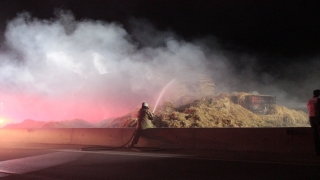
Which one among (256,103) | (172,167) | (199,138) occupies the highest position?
(256,103)

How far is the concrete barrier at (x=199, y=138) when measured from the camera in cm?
893

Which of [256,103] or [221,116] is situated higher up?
[256,103]

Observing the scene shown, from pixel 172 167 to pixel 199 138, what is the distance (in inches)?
139

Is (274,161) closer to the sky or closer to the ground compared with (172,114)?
closer to the ground

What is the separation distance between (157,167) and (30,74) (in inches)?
712

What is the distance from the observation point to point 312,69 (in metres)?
20.6

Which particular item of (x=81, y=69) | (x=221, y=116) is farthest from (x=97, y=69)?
(x=221, y=116)

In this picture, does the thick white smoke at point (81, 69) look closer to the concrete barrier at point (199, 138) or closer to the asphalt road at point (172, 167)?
the concrete barrier at point (199, 138)

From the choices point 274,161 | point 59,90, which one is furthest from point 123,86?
point 274,161

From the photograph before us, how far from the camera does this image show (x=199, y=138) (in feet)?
35.4

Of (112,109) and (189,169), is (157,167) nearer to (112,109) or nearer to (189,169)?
(189,169)

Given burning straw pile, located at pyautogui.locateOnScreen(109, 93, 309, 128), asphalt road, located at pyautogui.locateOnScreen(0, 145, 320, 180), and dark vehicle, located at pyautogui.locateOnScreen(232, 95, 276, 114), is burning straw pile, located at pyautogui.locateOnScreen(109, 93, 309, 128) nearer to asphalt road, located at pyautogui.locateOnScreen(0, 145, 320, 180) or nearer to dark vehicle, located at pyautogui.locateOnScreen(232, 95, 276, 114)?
dark vehicle, located at pyautogui.locateOnScreen(232, 95, 276, 114)

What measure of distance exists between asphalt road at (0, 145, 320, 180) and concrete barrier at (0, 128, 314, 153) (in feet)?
1.05

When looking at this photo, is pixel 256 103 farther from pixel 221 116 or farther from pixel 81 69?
pixel 81 69
